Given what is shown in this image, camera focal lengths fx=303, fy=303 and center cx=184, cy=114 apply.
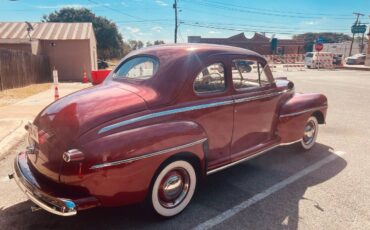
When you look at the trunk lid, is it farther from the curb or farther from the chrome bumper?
the curb

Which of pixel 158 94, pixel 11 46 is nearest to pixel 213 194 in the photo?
pixel 158 94

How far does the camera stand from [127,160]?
9.10ft

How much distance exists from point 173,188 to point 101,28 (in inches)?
2195

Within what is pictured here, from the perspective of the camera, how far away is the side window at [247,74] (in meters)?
4.08

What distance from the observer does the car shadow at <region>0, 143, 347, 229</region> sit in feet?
10.4

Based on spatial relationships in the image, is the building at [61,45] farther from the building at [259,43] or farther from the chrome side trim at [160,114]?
the building at [259,43]

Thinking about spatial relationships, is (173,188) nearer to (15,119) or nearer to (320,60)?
(15,119)

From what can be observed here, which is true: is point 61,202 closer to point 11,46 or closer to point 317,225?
point 317,225

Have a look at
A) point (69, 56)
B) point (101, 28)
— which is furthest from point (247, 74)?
point (101, 28)

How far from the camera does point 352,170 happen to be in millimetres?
4707

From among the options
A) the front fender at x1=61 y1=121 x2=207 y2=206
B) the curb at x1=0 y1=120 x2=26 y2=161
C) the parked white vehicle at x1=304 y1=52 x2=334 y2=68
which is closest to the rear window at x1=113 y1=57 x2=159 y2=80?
the front fender at x1=61 y1=121 x2=207 y2=206

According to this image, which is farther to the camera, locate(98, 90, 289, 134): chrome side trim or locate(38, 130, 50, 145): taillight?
locate(38, 130, 50, 145): taillight

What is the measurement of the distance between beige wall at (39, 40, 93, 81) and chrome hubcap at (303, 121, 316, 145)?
62.0ft

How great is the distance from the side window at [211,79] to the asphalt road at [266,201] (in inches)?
52.3
